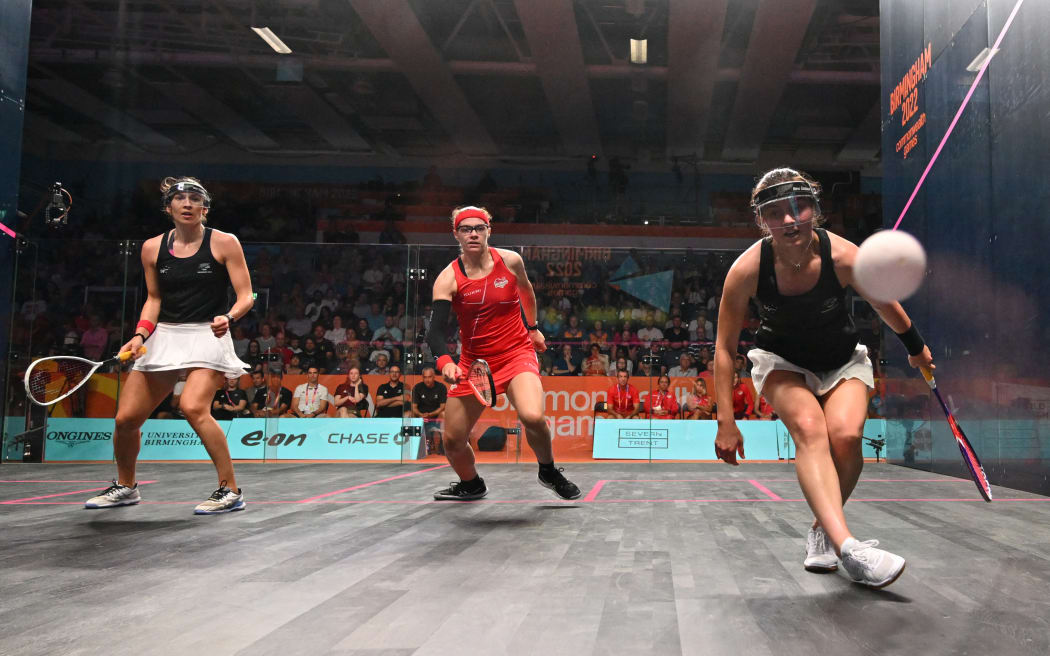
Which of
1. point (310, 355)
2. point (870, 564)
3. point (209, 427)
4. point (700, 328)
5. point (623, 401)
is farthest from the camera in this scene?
point (700, 328)

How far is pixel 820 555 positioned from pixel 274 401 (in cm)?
558

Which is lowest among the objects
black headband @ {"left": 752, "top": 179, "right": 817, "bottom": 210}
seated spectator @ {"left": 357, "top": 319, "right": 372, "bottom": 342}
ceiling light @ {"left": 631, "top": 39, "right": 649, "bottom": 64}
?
seated spectator @ {"left": 357, "top": 319, "right": 372, "bottom": 342}

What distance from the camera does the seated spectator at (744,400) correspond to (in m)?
6.70

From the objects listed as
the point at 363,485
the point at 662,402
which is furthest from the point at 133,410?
the point at 662,402

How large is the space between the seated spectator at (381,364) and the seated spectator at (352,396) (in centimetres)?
15

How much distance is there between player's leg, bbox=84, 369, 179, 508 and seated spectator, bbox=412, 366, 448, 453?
11.5 feet

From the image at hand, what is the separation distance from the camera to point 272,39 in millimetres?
9273

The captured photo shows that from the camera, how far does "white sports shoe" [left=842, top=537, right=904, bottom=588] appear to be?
1.66m

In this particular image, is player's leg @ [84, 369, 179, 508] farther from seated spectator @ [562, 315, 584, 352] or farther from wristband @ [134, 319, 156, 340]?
seated spectator @ [562, 315, 584, 352]

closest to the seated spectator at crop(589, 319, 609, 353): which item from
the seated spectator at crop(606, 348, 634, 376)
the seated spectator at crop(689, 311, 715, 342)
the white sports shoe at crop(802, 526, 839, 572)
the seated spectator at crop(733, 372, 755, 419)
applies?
the seated spectator at crop(606, 348, 634, 376)

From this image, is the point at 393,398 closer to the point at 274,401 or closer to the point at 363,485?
the point at 274,401

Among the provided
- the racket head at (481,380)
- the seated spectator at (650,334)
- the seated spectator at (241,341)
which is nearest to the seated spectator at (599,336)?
the seated spectator at (650,334)

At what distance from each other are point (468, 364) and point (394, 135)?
408 inches

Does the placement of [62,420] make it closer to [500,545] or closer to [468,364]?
[468,364]
